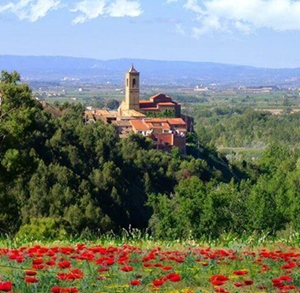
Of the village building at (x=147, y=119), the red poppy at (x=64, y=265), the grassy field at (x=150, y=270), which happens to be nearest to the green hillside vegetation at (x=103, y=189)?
the grassy field at (x=150, y=270)

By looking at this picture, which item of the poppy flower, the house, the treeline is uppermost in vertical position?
the poppy flower

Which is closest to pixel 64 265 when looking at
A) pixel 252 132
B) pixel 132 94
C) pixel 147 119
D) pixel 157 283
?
pixel 157 283

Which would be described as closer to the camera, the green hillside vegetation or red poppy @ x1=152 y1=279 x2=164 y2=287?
red poppy @ x1=152 y1=279 x2=164 y2=287

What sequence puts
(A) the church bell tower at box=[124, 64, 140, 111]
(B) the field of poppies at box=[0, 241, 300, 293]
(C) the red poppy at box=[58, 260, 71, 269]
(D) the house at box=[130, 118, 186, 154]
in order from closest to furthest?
(B) the field of poppies at box=[0, 241, 300, 293]
(C) the red poppy at box=[58, 260, 71, 269]
(D) the house at box=[130, 118, 186, 154]
(A) the church bell tower at box=[124, 64, 140, 111]

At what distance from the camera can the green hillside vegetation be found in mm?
18769

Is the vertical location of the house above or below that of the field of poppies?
below

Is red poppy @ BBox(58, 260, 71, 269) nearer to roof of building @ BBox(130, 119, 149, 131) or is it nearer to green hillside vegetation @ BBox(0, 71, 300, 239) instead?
green hillside vegetation @ BBox(0, 71, 300, 239)

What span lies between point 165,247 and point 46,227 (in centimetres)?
1020

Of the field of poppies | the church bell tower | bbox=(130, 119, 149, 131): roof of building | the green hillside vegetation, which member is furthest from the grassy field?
the church bell tower

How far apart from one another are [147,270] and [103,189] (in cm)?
3384

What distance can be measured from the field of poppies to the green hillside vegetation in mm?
9423

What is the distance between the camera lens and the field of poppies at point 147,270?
542cm

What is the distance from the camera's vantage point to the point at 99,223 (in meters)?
32.5

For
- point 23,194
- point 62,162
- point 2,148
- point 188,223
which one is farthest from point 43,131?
point 2,148
